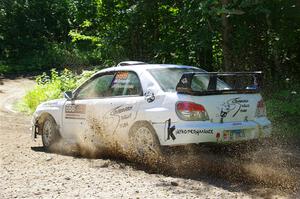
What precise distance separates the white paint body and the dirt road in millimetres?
492

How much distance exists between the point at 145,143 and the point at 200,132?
0.92m

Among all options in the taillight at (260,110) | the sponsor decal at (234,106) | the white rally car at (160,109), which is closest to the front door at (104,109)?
the white rally car at (160,109)

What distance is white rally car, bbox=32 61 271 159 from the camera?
24.6 ft

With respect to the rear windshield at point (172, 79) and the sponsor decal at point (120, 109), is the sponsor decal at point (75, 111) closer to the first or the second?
the sponsor decal at point (120, 109)

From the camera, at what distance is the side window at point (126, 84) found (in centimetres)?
841

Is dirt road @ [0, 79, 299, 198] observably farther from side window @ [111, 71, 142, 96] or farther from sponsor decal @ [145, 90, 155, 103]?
side window @ [111, 71, 142, 96]

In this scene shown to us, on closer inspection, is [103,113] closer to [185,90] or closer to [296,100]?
[185,90]

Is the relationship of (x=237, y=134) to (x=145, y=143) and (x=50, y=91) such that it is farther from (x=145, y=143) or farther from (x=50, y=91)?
(x=50, y=91)

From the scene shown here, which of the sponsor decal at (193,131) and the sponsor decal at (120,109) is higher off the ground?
the sponsor decal at (120,109)

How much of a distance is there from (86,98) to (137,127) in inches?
66.8

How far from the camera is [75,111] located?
373 inches

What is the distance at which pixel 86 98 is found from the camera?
9398mm

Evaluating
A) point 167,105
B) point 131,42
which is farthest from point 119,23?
point 167,105

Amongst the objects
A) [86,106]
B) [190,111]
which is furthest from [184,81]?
[86,106]
